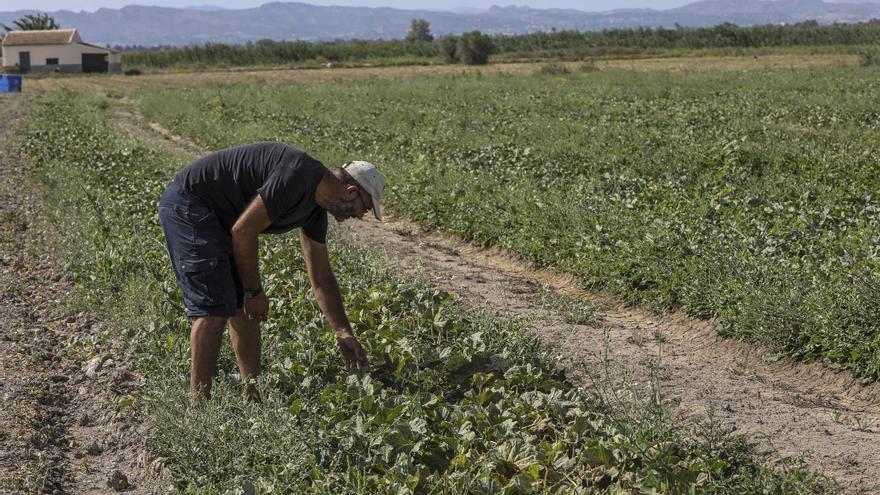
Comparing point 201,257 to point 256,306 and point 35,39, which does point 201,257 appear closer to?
point 256,306

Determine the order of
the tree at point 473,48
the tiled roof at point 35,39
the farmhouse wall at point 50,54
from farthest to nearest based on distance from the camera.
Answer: the tiled roof at point 35,39 → the farmhouse wall at point 50,54 → the tree at point 473,48

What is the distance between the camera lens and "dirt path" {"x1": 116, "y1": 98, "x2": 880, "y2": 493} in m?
4.39

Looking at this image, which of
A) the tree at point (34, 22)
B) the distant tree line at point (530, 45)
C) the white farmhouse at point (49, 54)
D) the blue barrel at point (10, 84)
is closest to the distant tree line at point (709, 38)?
the distant tree line at point (530, 45)

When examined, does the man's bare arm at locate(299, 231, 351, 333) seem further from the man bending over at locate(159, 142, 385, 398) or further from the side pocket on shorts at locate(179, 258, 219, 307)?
the side pocket on shorts at locate(179, 258, 219, 307)

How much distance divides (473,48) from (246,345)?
50024 mm

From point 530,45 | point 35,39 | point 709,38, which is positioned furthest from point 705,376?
point 35,39

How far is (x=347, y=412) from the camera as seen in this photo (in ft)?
14.7

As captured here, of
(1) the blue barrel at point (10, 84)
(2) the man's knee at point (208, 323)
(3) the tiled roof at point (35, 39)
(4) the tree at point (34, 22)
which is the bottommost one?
(2) the man's knee at point (208, 323)

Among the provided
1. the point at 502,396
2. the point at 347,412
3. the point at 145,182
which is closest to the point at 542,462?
the point at 502,396

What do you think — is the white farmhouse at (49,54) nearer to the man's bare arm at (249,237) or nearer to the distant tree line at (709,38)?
the distant tree line at (709,38)

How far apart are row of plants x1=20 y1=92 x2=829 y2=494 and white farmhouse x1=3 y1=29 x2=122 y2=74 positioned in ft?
194

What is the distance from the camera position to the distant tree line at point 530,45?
55.7 meters

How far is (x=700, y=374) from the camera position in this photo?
18.5ft

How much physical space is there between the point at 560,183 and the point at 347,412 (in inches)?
255
